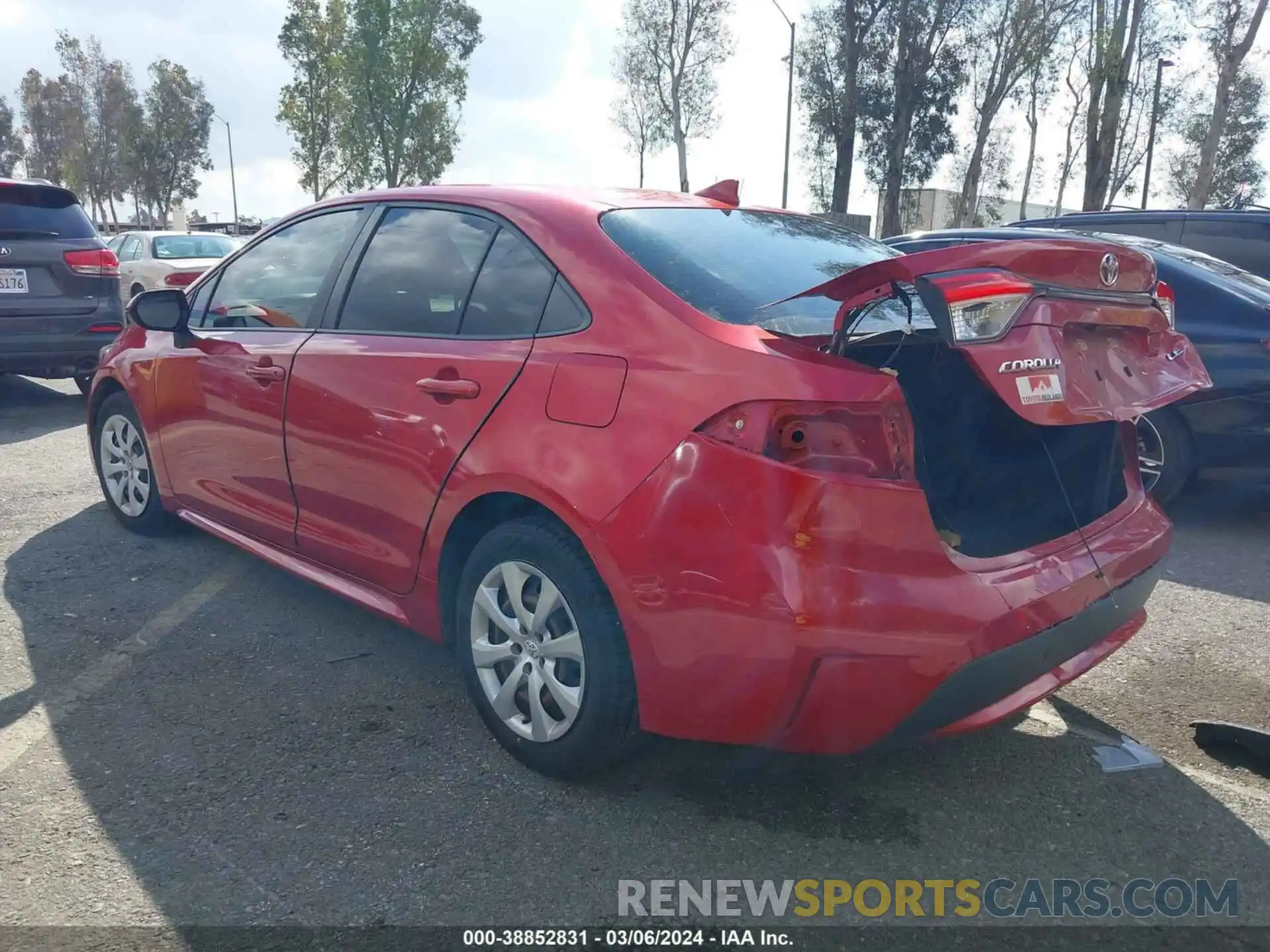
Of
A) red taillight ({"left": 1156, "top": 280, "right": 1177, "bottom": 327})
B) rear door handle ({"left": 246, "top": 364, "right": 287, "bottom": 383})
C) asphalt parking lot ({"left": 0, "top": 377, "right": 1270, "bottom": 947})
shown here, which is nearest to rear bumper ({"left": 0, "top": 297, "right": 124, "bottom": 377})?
asphalt parking lot ({"left": 0, "top": 377, "right": 1270, "bottom": 947})

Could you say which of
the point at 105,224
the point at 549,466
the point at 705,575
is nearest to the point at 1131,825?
the point at 705,575

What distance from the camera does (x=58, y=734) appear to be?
3.13m

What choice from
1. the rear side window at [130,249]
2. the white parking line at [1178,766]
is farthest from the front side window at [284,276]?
the rear side window at [130,249]

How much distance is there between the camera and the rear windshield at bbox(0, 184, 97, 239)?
7.96 metres

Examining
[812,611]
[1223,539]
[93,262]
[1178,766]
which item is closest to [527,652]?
[812,611]

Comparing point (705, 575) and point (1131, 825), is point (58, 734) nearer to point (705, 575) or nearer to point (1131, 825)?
point (705, 575)

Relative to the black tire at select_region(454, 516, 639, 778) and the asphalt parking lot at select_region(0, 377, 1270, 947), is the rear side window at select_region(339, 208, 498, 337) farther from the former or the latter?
the asphalt parking lot at select_region(0, 377, 1270, 947)

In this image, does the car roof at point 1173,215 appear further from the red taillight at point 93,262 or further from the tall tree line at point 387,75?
the tall tree line at point 387,75

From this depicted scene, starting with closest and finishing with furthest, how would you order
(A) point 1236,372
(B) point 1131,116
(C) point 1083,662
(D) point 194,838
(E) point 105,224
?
(D) point 194,838 → (C) point 1083,662 → (A) point 1236,372 → (B) point 1131,116 → (E) point 105,224

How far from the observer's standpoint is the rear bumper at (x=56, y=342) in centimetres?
793

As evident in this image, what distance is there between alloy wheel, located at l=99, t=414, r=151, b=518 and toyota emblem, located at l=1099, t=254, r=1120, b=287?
4081mm

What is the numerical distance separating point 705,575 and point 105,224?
70.4 m

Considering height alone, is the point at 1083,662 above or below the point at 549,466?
below

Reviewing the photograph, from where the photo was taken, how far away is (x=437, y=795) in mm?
2803
